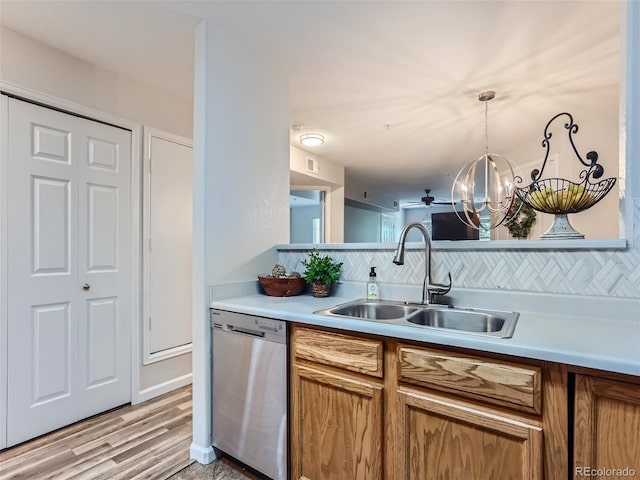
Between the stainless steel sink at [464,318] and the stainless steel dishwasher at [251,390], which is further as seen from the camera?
the stainless steel dishwasher at [251,390]

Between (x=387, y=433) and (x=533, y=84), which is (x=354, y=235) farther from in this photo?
(x=387, y=433)

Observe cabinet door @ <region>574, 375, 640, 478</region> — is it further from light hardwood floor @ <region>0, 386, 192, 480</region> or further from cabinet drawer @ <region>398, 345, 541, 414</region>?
light hardwood floor @ <region>0, 386, 192, 480</region>

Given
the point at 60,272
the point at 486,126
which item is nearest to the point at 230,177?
the point at 60,272

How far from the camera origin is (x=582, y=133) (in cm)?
333

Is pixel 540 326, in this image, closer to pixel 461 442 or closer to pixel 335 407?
pixel 461 442

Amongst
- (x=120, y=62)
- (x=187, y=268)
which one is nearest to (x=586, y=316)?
(x=187, y=268)

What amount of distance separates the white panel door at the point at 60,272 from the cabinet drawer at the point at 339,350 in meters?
1.66

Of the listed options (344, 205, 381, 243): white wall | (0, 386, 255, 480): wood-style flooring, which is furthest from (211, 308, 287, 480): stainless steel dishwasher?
(344, 205, 381, 243): white wall

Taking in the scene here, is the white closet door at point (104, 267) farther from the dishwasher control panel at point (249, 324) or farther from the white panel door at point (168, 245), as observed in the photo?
the dishwasher control panel at point (249, 324)

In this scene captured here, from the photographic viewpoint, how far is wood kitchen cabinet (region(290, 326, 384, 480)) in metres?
1.27

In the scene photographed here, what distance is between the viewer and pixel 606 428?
889 mm

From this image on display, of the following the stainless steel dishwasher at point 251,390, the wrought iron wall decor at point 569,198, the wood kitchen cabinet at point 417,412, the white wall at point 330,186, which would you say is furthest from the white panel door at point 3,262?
the white wall at point 330,186

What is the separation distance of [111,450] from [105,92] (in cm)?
229

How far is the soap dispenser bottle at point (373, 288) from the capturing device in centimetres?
180
